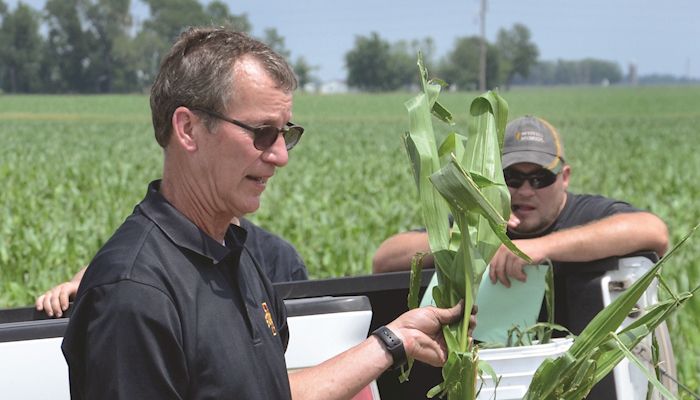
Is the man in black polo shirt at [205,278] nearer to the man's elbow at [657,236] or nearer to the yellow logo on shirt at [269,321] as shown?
the yellow logo on shirt at [269,321]

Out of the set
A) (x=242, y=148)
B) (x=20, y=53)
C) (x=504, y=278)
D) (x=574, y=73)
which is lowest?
(x=574, y=73)

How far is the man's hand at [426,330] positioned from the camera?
91.2 inches

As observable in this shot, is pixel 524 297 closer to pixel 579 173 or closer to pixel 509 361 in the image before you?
pixel 509 361

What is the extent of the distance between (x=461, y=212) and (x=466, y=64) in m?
110

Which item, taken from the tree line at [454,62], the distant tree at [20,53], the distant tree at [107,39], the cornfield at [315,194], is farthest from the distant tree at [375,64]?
the cornfield at [315,194]

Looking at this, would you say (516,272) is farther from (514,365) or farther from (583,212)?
(583,212)

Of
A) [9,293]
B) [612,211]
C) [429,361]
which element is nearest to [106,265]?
[429,361]

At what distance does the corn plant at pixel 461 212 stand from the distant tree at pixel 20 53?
100 meters

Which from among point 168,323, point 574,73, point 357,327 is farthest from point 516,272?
point 574,73

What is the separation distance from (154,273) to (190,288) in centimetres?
8

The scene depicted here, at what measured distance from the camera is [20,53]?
101 m

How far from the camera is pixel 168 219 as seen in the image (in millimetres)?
2152

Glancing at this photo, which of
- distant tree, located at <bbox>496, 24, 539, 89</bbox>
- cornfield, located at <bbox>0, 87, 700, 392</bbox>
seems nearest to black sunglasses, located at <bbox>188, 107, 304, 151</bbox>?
cornfield, located at <bbox>0, 87, 700, 392</bbox>

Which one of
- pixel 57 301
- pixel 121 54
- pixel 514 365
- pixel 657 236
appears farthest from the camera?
pixel 121 54
